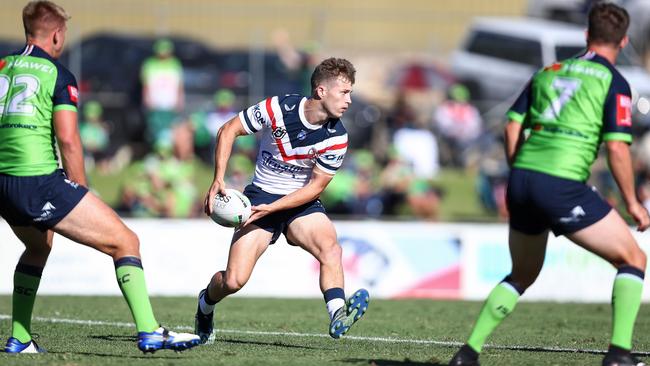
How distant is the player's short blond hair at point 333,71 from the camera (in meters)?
8.17

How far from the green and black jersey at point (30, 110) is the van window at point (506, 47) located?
62.9 ft

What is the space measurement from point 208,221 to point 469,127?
9.50 meters

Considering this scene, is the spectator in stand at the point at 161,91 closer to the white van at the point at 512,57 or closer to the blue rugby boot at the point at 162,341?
the white van at the point at 512,57

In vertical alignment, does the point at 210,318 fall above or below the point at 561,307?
above

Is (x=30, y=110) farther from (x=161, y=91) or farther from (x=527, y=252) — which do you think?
(x=161, y=91)

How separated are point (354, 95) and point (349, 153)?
127 inches

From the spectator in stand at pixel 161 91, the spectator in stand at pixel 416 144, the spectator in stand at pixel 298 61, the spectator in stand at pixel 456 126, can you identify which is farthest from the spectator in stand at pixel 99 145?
the spectator in stand at pixel 456 126

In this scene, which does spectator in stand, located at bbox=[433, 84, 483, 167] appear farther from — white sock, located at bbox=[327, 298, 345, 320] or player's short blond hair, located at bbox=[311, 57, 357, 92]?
white sock, located at bbox=[327, 298, 345, 320]

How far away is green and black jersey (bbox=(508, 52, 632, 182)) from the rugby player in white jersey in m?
1.73

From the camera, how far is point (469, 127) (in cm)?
2344

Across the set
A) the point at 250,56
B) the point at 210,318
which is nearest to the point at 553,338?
the point at 210,318

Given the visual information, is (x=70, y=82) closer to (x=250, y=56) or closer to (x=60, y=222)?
(x=60, y=222)

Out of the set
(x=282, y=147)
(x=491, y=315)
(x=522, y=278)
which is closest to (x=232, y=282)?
(x=282, y=147)

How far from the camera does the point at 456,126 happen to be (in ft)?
76.8
